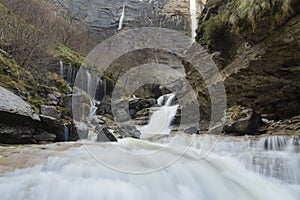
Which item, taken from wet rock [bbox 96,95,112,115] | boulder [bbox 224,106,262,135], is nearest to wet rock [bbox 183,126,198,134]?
boulder [bbox 224,106,262,135]

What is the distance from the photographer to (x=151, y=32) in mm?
22094

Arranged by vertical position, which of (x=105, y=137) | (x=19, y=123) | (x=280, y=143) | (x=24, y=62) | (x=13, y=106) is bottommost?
(x=280, y=143)

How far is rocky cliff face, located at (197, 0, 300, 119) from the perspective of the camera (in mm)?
3938

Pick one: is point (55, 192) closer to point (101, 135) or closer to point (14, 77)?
point (101, 135)

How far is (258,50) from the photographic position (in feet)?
15.0

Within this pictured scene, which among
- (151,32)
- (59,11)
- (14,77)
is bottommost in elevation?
(14,77)

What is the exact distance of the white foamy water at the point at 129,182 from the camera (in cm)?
273

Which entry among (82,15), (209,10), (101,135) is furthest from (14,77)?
(82,15)

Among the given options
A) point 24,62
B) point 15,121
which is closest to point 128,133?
point 15,121

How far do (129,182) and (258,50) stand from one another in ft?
11.9

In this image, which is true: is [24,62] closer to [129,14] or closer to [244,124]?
[244,124]

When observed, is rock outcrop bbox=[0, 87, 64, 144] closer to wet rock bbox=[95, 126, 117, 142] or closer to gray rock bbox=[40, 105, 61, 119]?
gray rock bbox=[40, 105, 61, 119]

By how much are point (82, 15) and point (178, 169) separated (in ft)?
80.0

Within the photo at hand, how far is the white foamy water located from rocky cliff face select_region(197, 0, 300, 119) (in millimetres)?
2363
